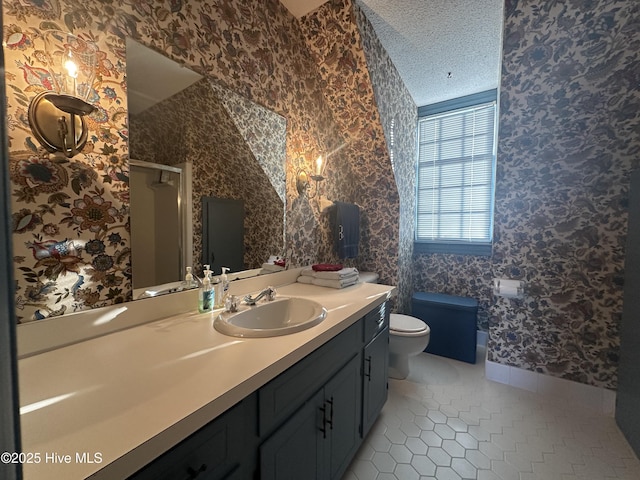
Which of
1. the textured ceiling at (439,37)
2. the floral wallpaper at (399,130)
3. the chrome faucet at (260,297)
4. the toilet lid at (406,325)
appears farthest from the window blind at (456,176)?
the chrome faucet at (260,297)

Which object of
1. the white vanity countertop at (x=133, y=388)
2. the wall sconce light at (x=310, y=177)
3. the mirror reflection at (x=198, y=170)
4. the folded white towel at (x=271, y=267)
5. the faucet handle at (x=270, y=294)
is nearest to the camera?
the white vanity countertop at (x=133, y=388)

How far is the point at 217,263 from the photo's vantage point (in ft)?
4.55

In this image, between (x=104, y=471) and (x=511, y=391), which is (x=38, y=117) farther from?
(x=511, y=391)

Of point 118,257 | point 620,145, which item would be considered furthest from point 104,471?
point 620,145

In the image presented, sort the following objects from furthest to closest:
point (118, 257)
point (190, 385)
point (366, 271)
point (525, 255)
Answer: point (366, 271) → point (525, 255) → point (118, 257) → point (190, 385)

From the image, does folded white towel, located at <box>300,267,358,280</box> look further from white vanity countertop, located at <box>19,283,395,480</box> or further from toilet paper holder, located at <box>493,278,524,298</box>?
toilet paper holder, located at <box>493,278,524,298</box>

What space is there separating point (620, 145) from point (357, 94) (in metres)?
1.74

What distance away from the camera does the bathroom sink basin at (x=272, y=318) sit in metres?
0.97

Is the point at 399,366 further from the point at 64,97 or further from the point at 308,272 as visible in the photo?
the point at 64,97

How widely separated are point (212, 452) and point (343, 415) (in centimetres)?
73

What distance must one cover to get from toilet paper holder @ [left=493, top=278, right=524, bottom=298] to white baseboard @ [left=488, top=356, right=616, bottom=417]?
0.57 metres

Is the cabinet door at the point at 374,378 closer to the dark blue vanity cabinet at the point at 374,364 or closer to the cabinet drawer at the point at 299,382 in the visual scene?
the dark blue vanity cabinet at the point at 374,364

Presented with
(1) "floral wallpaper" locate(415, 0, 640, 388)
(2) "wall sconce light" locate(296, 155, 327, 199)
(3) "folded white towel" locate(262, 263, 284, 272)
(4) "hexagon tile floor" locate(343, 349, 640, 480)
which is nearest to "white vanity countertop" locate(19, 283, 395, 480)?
(3) "folded white towel" locate(262, 263, 284, 272)

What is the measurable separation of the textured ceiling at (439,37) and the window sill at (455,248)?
153cm
